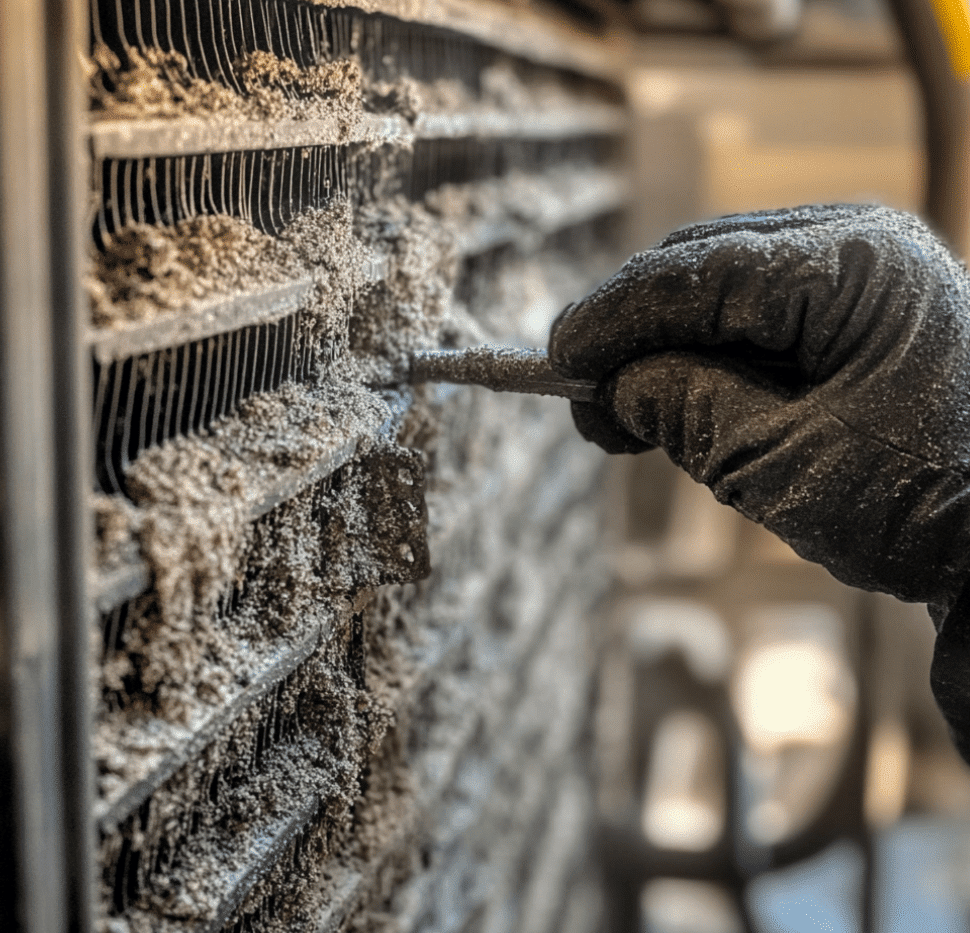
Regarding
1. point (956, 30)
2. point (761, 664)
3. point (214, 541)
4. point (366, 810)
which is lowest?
point (761, 664)

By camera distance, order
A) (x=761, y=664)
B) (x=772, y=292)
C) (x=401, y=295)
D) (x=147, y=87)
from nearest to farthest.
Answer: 1. (x=147, y=87)
2. (x=772, y=292)
3. (x=401, y=295)
4. (x=761, y=664)

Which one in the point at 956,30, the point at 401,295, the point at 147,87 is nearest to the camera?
the point at 147,87

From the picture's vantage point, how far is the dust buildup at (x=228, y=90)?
711mm

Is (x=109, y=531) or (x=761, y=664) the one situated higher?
(x=109, y=531)

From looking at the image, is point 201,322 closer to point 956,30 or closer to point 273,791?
point 273,791

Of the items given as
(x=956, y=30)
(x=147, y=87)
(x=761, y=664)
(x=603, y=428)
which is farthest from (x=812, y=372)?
(x=761, y=664)

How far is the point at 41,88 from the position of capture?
60cm

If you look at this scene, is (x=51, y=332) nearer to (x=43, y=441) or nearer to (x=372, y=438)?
(x=43, y=441)

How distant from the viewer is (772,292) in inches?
33.0

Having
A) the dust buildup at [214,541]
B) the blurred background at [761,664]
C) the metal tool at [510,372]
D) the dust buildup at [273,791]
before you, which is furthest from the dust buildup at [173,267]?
the blurred background at [761,664]

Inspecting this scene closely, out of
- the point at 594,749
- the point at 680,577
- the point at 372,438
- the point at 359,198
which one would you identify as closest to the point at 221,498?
the point at 372,438

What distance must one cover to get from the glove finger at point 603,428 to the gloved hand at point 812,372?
4 centimetres

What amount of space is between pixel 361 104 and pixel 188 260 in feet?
A: 1.09

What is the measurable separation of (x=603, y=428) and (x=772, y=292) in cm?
21
